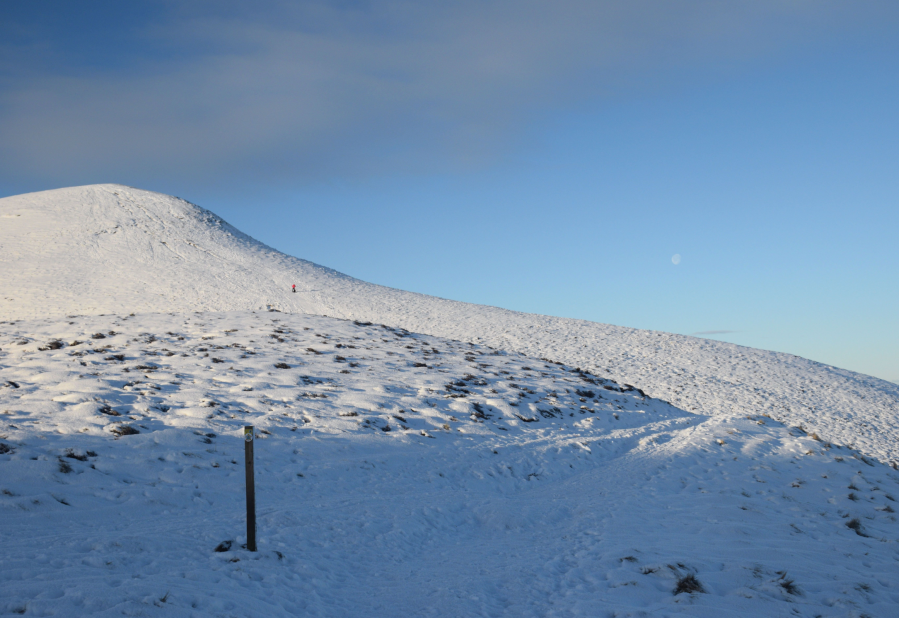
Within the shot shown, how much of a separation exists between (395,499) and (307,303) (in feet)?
98.1

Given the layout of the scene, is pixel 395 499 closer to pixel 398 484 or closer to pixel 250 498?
pixel 398 484

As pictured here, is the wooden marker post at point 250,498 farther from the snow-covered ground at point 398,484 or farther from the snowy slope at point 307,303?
the snowy slope at point 307,303

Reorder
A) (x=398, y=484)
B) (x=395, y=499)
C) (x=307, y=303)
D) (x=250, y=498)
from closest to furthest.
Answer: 1. (x=250, y=498)
2. (x=395, y=499)
3. (x=398, y=484)
4. (x=307, y=303)

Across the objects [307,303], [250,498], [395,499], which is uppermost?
[307,303]

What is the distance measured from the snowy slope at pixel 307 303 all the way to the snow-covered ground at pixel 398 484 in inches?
52.1

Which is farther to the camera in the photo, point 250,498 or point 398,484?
point 398,484

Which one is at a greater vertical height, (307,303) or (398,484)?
(307,303)

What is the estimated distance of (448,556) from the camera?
7.61m

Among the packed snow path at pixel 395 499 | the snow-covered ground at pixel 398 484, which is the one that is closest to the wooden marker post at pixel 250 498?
the snow-covered ground at pixel 398 484

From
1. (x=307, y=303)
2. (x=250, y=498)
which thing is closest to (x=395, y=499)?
(x=250, y=498)

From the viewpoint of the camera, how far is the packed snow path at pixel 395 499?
604cm

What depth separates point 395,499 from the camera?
30.1ft

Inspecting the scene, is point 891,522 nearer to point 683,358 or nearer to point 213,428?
point 213,428

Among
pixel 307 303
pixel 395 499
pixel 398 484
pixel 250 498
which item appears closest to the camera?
pixel 250 498
